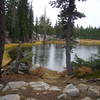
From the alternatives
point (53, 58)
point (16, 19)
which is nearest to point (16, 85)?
point (53, 58)

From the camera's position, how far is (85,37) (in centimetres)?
12194

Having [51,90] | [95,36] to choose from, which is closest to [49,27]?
[95,36]

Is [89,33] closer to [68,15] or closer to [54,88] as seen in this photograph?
[68,15]

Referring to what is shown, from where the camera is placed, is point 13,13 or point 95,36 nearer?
point 13,13

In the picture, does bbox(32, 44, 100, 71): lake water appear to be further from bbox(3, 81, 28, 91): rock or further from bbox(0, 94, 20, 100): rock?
bbox(0, 94, 20, 100): rock

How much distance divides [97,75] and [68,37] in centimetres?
475

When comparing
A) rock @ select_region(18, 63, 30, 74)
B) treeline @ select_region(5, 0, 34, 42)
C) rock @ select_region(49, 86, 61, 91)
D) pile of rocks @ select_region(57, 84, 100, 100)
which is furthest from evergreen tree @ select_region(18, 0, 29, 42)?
pile of rocks @ select_region(57, 84, 100, 100)

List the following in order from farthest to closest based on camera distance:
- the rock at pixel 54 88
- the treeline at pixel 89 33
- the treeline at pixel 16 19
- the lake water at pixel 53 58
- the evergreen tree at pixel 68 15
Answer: the treeline at pixel 89 33 → the treeline at pixel 16 19 → the lake water at pixel 53 58 → the evergreen tree at pixel 68 15 → the rock at pixel 54 88

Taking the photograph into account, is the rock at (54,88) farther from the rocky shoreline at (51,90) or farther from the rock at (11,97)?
the rock at (11,97)

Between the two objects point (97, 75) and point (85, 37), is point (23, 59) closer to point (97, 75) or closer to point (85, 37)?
point (97, 75)

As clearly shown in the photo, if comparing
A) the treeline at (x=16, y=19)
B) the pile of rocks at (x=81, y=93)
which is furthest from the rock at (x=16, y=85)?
the treeline at (x=16, y=19)

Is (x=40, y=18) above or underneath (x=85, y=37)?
above

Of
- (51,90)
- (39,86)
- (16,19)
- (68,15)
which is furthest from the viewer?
(16,19)

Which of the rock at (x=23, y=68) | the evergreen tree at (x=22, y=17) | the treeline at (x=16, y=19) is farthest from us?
the evergreen tree at (x=22, y=17)
